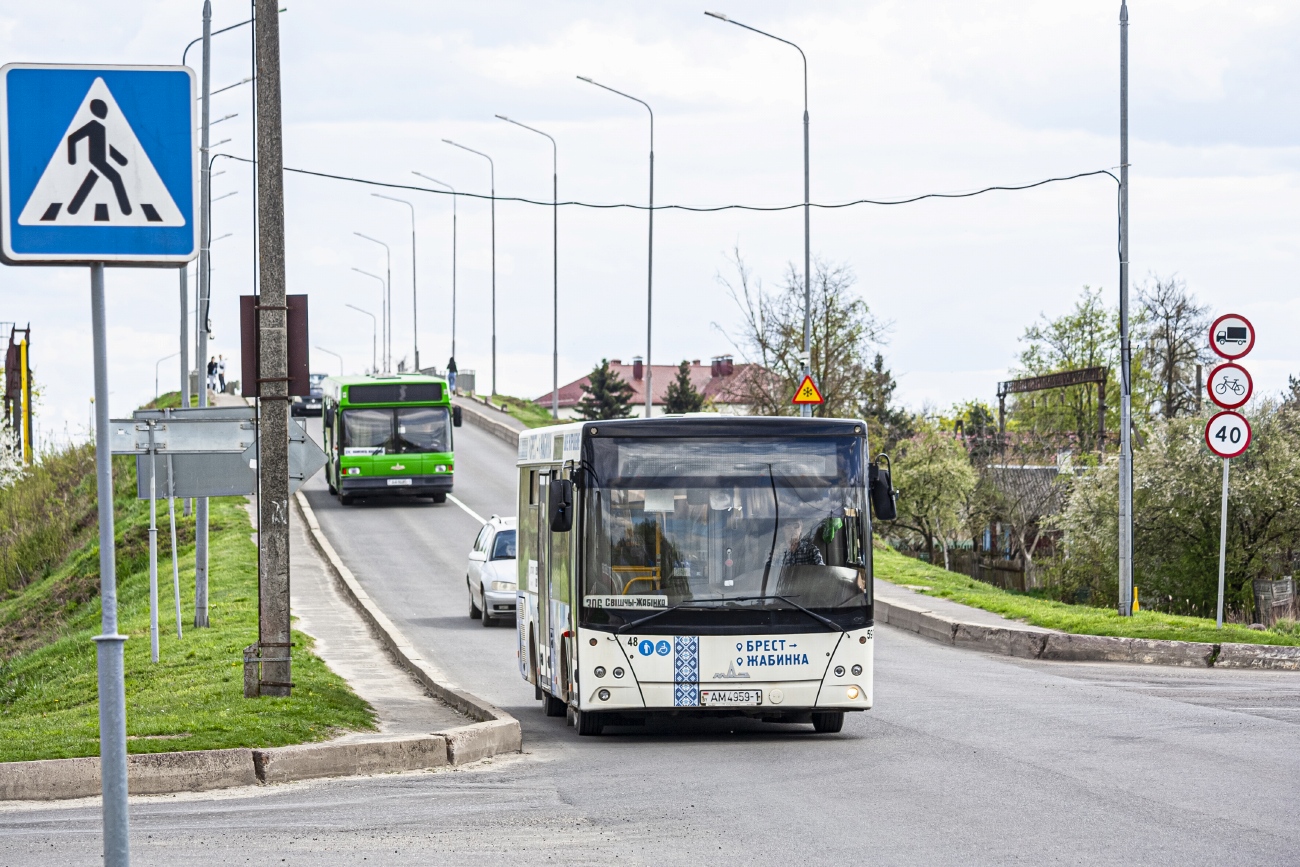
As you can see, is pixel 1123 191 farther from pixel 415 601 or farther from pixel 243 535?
pixel 243 535

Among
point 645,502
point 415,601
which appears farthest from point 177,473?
point 415,601

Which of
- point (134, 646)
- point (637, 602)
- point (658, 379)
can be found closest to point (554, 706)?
point (637, 602)

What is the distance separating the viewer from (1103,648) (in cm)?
1861

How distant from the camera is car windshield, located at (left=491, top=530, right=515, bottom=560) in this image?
24094 millimetres

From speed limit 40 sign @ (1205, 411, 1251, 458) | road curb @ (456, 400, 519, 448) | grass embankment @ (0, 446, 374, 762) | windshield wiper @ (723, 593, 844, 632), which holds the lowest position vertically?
grass embankment @ (0, 446, 374, 762)

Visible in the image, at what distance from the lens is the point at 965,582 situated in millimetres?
30109

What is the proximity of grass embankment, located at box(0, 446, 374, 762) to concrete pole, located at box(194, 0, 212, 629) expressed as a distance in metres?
0.56

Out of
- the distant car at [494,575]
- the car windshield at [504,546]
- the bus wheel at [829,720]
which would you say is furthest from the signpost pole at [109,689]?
the car windshield at [504,546]

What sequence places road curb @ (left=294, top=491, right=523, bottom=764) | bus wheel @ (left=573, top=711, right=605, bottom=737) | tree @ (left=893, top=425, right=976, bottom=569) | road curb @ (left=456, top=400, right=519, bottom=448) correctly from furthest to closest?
road curb @ (left=456, top=400, right=519, bottom=448) < tree @ (left=893, top=425, right=976, bottom=569) < bus wheel @ (left=573, top=711, right=605, bottom=737) < road curb @ (left=294, top=491, right=523, bottom=764)

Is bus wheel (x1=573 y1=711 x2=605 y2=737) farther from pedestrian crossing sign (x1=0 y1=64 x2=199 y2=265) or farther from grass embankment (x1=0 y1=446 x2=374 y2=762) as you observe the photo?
pedestrian crossing sign (x1=0 y1=64 x2=199 y2=265)

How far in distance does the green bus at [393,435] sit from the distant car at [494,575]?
54.4 feet

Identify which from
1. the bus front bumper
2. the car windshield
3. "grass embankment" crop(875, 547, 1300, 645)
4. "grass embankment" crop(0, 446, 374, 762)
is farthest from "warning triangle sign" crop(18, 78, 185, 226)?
the bus front bumper

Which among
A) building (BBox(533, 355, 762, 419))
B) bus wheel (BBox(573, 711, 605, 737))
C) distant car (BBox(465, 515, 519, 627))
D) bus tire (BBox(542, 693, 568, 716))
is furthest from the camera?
building (BBox(533, 355, 762, 419))

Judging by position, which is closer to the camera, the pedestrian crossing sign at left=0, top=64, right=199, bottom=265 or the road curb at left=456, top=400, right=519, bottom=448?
the pedestrian crossing sign at left=0, top=64, right=199, bottom=265
